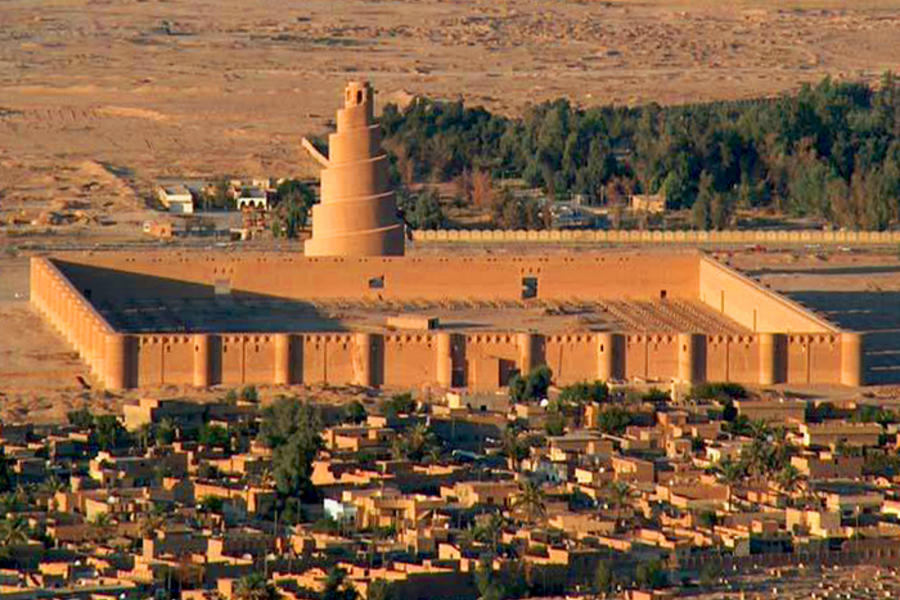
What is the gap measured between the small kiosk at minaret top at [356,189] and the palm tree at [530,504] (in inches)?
706

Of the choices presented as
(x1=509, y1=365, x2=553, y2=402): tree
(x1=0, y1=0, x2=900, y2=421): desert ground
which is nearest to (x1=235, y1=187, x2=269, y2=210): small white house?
(x1=0, y1=0, x2=900, y2=421): desert ground

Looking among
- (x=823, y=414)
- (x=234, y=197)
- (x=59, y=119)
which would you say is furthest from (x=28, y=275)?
(x=59, y=119)

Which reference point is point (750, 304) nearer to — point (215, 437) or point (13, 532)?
point (215, 437)

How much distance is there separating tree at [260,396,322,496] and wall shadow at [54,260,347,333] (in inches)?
257

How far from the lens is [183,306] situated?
62.0 m

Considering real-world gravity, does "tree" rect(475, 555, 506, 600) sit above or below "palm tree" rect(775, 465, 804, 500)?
below

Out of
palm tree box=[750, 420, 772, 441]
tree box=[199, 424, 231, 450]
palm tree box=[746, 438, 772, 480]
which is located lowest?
palm tree box=[746, 438, 772, 480]

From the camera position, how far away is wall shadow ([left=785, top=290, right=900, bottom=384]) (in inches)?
2290

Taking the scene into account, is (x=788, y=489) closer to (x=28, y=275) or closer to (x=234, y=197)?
(x=28, y=275)

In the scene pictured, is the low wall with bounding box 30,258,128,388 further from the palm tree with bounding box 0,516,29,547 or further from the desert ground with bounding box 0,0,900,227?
the desert ground with bounding box 0,0,900,227

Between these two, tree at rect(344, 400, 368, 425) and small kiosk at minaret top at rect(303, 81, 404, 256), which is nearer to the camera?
tree at rect(344, 400, 368, 425)

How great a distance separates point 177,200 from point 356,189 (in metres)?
14.9

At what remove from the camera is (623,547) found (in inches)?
1711

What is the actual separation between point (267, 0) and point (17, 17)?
1564 cm
